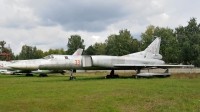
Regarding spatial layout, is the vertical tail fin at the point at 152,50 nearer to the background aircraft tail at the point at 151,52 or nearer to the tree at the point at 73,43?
the background aircraft tail at the point at 151,52

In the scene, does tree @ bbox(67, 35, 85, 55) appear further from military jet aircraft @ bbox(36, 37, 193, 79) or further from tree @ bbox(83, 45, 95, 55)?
military jet aircraft @ bbox(36, 37, 193, 79)

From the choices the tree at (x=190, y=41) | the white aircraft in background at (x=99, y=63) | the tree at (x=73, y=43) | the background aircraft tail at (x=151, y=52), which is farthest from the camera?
the tree at (x=73, y=43)

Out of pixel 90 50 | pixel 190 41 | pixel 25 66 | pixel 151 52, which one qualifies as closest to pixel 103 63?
pixel 25 66

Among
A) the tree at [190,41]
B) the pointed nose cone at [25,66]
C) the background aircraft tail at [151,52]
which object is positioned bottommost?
the pointed nose cone at [25,66]

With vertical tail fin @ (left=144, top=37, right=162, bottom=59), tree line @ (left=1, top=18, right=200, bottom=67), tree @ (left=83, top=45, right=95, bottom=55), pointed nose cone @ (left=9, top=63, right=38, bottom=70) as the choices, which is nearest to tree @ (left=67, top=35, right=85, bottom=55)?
tree @ (left=83, top=45, right=95, bottom=55)

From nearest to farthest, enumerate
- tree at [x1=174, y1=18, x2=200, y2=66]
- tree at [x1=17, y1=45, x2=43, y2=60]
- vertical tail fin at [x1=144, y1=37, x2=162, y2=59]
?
vertical tail fin at [x1=144, y1=37, x2=162, y2=59] → tree at [x1=174, y1=18, x2=200, y2=66] → tree at [x1=17, y1=45, x2=43, y2=60]

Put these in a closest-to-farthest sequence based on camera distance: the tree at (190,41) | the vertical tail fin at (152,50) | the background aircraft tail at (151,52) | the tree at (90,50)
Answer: the background aircraft tail at (151,52) < the vertical tail fin at (152,50) < the tree at (190,41) < the tree at (90,50)

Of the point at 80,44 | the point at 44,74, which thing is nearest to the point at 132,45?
the point at 80,44

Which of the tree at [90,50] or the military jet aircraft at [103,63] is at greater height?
the tree at [90,50]

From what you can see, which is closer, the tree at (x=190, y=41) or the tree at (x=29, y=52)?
the tree at (x=190, y=41)

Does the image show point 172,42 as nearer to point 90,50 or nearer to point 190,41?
point 190,41

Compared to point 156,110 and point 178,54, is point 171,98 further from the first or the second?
point 178,54

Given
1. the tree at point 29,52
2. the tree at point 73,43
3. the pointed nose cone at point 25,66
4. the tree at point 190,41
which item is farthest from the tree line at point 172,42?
the tree at point 29,52

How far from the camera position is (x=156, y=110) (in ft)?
20.7
